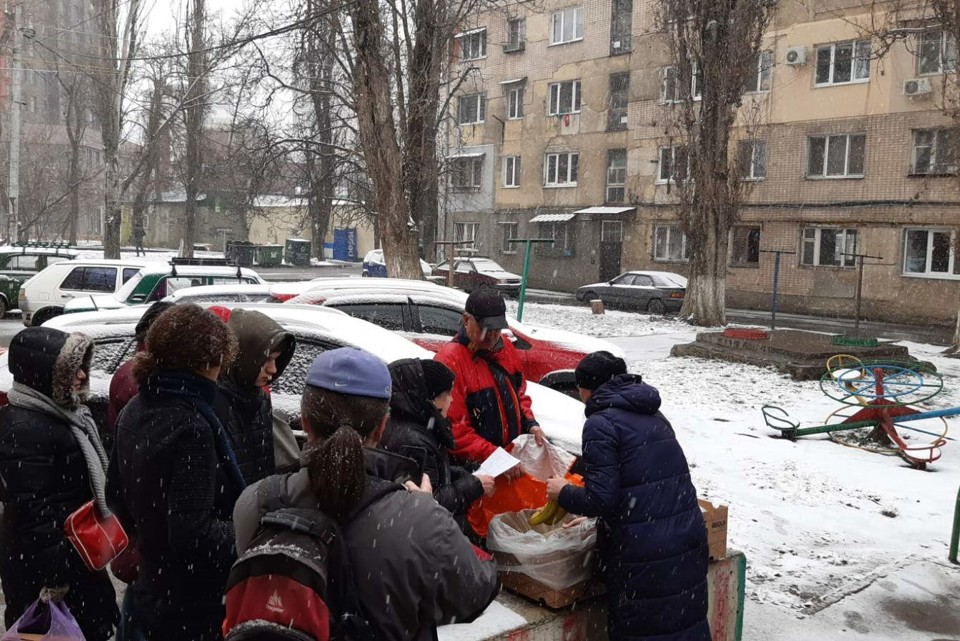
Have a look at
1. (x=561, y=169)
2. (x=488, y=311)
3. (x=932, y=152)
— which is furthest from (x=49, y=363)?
(x=561, y=169)

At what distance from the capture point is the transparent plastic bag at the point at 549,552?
322cm

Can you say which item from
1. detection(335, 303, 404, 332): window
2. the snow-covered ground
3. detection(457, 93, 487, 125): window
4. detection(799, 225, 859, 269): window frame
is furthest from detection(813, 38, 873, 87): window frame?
detection(335, 303, 404, 332): window

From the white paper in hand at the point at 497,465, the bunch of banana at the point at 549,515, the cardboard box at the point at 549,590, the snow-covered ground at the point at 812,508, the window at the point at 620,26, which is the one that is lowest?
the snow-covered ground at the point at 812,508

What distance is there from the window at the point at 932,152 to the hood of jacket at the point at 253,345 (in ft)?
87.4

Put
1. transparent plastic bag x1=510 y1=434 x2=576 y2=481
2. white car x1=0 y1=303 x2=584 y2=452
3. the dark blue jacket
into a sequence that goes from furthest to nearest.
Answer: white car x1=0 y1=303 x2=584 y2=452 → transparent plastic bag x1=510 y1=434 x2=576 y2=481 → the dark blue jacket

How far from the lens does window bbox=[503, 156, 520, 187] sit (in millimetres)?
39250

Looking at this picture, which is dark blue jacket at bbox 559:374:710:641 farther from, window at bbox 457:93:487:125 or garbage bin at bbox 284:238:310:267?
garbage bin at bbox 284:238:310:267

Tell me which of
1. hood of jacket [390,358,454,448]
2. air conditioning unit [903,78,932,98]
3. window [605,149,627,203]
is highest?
air conditioning unit [903,78,932,98]

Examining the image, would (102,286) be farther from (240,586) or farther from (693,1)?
(240,586)

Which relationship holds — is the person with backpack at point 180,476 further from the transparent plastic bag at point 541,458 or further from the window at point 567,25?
the window at point 567,25

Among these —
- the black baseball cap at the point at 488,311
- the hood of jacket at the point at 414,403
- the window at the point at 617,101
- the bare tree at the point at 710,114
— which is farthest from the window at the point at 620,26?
the hood of jacket at the point at 414,403

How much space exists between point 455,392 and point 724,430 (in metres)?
6.19

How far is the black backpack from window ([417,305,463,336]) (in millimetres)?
7093

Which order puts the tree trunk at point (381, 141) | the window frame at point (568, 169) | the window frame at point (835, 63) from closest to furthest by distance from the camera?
the tree trunk at point (381, 141), the window frame at point (835, 63), the window frame at point (568, 169)
